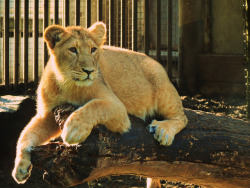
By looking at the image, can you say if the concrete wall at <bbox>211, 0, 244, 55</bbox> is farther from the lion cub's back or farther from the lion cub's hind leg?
the lion cub's hind leg

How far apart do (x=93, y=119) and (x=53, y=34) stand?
100cm

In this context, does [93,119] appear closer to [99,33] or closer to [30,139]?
[30,139]

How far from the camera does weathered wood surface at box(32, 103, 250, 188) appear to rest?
9.89ft

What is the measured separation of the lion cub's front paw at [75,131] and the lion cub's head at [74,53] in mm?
509

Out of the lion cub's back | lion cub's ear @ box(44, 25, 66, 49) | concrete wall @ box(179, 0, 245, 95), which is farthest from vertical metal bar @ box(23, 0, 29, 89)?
lion cub's ear @ box(44, 25, 66, 49)

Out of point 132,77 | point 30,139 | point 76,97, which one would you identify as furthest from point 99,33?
point 30,139

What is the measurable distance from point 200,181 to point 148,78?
1292mm

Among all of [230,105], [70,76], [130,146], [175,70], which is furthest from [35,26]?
[130,146]

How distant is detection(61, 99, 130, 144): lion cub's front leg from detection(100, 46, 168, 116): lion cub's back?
0.57 metres

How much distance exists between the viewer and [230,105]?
7012mm

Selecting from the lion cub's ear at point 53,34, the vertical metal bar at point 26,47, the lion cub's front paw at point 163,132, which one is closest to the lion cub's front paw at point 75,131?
the lion cub's front paw at point 163,132

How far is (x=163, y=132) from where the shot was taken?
3.55 m

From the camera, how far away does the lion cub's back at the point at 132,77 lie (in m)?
4.14

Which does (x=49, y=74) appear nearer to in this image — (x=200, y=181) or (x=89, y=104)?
(x=89, y=104)
